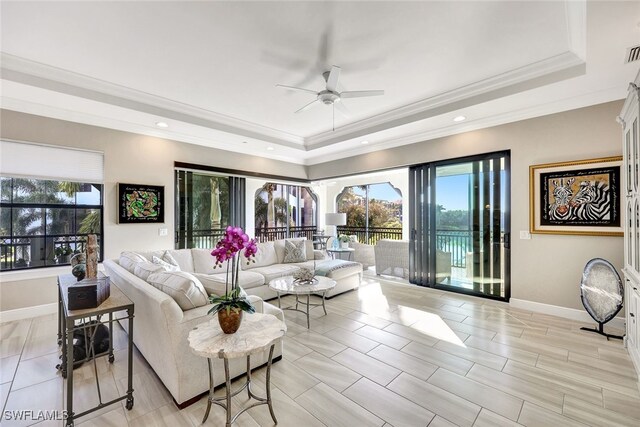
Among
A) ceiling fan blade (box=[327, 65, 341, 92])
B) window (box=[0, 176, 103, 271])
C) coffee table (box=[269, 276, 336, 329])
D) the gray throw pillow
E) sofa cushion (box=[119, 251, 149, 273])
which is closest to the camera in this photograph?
ceiling fan blade (box=[327, 65, 341, 92])

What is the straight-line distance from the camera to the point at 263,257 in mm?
5043

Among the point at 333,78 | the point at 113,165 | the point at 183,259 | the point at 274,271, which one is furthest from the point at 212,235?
the point at 333,78

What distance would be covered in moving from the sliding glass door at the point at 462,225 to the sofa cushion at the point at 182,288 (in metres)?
4.09

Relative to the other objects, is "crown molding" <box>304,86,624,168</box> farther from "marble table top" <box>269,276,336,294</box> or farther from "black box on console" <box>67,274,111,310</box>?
"black box on console" <box>67,274,111,310</box>

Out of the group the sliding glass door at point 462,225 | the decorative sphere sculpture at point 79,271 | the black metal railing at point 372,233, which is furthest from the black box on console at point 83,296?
the black metal railing at point 372,233

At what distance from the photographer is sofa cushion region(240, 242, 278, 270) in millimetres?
4769

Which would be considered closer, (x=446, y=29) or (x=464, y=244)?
(x=446, y=29)

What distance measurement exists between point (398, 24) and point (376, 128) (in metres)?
2.44

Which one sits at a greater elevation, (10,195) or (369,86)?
(369,86)

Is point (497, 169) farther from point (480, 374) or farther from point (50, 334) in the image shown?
point (50, 334)

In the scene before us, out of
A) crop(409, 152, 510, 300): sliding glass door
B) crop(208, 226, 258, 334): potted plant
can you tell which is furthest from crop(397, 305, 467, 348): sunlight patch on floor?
crop(208, 226, 258, 334): potted plant

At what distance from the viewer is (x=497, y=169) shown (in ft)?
13.9

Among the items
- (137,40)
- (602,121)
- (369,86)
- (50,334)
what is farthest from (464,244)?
(50,334)

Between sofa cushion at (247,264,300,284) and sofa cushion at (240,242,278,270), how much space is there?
15 centimetres
